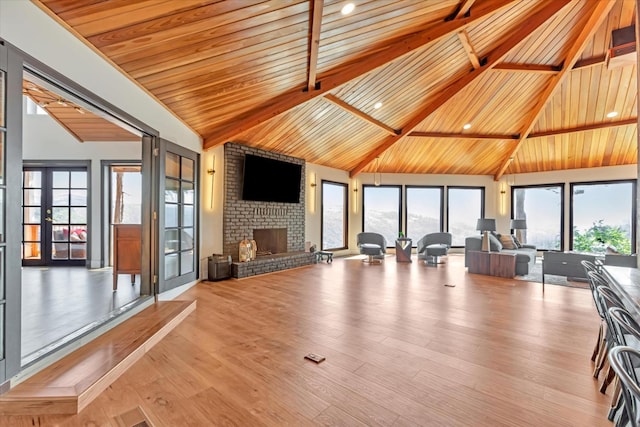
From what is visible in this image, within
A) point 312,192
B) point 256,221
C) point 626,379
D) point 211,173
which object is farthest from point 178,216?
point 626,379

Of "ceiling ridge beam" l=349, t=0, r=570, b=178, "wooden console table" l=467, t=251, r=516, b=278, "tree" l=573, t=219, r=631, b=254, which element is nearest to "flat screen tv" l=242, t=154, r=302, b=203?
"ceiling ridge beam" l=349, t=0, r=570, b=178

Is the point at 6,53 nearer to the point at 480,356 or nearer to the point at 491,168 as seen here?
the point at 480,356

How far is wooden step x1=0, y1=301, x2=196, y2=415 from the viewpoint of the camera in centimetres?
181

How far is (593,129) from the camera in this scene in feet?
23.6

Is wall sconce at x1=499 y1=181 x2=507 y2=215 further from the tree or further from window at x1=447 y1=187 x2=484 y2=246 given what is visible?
the tree

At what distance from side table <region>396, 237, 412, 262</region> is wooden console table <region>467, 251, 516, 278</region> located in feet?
5.56

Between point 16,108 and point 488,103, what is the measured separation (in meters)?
7.91

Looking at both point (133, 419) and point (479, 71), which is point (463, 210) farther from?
point (133, 419)

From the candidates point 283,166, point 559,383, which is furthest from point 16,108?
point 283,166

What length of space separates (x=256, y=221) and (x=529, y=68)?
20.9 ft

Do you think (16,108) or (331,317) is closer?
(16,108)

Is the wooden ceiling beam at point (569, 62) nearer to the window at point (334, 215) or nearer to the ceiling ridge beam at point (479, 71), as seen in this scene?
the ceiling ridge beam at point (479, 71)

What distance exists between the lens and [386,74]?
16.8 ft

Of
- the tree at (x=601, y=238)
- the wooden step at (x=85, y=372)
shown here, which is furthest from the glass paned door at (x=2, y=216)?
the tree at (x=601, y=238)
